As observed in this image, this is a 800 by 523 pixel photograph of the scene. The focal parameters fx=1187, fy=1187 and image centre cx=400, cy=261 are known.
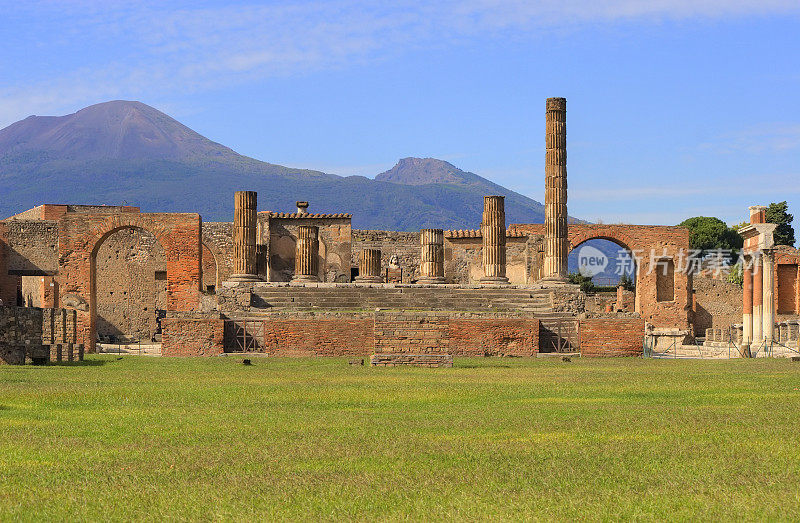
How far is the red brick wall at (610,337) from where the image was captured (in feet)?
90.2

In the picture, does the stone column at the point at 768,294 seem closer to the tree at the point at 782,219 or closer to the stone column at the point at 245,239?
the stone column at the point at 245,239

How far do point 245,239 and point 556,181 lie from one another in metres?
9.57

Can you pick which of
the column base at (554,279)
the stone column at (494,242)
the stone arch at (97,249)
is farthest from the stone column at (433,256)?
the stone arch at (97,249)

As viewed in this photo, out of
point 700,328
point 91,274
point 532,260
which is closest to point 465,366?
point 91,274

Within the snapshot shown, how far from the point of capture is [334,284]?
32.6 metres

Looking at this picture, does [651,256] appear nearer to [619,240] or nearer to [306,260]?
[619,240]

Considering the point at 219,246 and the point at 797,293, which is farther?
the point at 797,293

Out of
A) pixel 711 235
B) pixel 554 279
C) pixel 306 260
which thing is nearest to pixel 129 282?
pixel 306 260

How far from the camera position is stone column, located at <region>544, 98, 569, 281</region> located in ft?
118

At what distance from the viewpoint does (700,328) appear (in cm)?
5497

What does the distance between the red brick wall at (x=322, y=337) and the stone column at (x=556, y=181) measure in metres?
10.4

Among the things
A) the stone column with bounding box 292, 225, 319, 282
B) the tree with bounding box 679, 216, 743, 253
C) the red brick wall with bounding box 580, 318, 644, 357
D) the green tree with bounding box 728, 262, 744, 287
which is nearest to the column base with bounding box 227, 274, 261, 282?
the stone column with bounding box 292, 225, 319, 282

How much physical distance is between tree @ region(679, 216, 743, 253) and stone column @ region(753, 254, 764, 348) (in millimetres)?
52863

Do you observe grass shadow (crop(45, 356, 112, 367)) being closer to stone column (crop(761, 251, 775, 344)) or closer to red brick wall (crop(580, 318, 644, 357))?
red brick wall (crop(580, 318, 644, 357))
